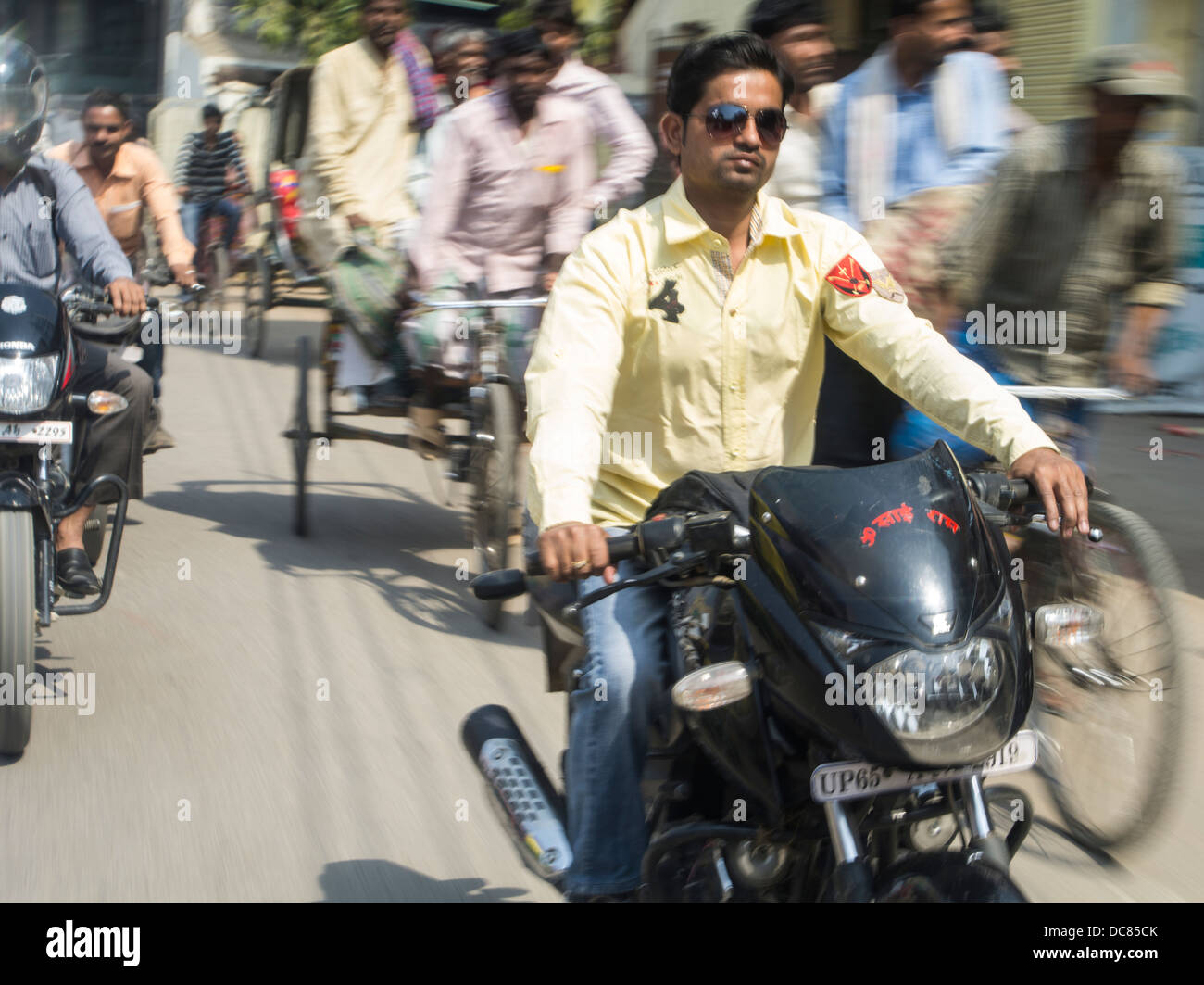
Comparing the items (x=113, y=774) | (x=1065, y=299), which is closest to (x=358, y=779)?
(x=113, y=774)

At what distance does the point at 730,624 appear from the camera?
8.01ft

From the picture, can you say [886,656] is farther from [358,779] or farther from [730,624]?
[358,779]

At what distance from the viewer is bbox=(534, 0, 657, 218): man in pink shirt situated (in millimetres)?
6617

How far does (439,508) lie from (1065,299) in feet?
13.8

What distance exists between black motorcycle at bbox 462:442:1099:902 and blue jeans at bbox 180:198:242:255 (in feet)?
43.3

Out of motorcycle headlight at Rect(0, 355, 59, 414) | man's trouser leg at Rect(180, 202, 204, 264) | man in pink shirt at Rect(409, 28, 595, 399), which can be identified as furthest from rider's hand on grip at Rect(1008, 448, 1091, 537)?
man's trouser leg at Rect(180, 202, 204, 264)

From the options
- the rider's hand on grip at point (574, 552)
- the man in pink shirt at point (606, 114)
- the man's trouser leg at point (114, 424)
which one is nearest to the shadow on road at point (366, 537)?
the man's trouser leg at point (114, 424)

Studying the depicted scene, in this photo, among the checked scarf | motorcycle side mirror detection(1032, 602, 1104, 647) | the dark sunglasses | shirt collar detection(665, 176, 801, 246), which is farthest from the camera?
the checked scarf

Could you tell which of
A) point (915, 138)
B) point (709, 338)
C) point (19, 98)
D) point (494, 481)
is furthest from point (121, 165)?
point (709, 338)

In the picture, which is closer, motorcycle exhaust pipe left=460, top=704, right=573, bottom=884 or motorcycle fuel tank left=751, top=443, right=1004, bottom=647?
motorcycle fuel tank left=751, top=443, right=1004, bottom=647

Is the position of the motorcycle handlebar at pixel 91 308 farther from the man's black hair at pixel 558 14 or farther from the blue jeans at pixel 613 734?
the blue jeans at pixel 613 734

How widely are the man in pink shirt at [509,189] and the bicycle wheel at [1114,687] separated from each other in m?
3.03

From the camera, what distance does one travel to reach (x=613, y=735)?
103 inches

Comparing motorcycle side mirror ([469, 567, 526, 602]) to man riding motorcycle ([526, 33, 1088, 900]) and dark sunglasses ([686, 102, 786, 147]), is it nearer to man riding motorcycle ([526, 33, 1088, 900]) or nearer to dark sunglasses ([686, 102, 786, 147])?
man riding motorcycle ([526, 33, 1088, 900])
